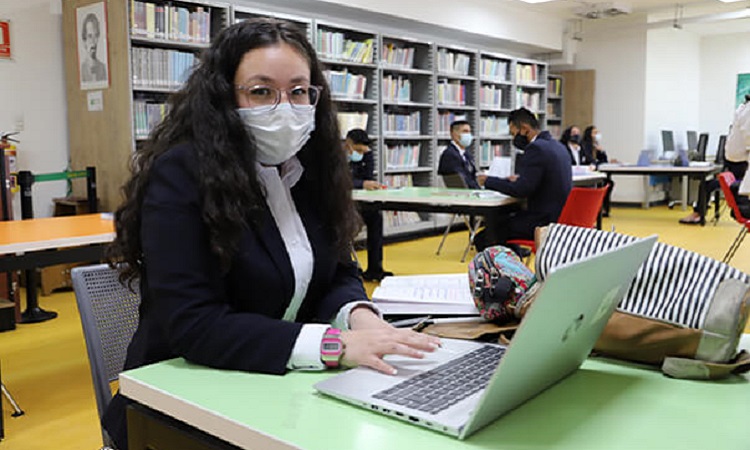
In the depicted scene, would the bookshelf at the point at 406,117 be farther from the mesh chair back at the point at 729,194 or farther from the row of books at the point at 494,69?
the mesh chair back at the point at 729,194

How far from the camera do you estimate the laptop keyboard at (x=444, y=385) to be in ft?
2.87

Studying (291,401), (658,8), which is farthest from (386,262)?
(658,8)

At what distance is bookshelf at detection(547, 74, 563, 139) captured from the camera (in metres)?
11.6

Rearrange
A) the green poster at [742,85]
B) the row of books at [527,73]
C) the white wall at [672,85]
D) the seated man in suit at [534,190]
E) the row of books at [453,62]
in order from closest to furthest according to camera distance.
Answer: the seated man in suit at [534,190], the row of books at [453,62], the row of books at [527,73], the white wall at [672,85], the green poster at [742,85]

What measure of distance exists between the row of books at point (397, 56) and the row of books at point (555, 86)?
4261 mm

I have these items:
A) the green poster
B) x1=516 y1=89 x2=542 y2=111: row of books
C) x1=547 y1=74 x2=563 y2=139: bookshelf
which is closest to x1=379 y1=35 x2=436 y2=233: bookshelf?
x1=516 y1=89 x2=542 y2=111: row of books

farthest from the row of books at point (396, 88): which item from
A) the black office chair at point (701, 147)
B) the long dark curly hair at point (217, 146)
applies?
the long dark curly hair at point (217, 146)

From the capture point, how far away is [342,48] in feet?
23.1

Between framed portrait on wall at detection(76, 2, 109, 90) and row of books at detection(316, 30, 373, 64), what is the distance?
2.04 meters

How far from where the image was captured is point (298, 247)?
1.32 meters

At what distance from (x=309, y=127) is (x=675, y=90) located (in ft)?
40.6

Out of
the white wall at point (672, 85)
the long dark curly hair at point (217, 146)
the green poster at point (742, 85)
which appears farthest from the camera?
the green poster at point (742, 85)

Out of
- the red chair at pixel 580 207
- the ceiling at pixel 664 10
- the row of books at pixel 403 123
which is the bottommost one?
the red chair at pixel 580 207

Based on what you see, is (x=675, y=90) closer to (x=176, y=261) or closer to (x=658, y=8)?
(x=658, y=8)
